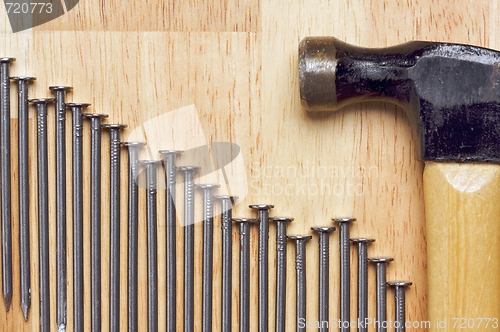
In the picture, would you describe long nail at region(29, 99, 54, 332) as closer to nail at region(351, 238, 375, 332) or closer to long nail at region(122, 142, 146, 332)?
long nail at region(122, 142, 146, 332)

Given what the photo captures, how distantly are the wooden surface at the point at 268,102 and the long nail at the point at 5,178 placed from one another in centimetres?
2

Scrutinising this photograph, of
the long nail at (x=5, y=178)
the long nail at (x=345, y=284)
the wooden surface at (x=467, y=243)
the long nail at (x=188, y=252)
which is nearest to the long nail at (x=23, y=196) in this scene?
the long nail at (x=5, y=178)

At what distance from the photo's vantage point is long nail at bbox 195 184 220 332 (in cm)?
63

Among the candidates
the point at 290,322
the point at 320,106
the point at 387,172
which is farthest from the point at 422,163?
the point at 290,322

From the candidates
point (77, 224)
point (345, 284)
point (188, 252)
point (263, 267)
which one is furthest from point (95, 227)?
point (345, 284)

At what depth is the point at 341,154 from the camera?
650mm

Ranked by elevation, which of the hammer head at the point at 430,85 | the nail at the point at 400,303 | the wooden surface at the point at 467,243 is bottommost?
the nail at the point at 400,303

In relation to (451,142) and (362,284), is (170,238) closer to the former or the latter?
A: (362,284)

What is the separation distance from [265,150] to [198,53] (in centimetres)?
19

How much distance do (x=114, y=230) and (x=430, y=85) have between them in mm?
505

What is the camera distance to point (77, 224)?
0.64 metres

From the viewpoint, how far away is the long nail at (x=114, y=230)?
25.0 inches

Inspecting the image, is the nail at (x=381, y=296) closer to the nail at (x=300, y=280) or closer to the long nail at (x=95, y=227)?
the nail at (x=300, y=280)

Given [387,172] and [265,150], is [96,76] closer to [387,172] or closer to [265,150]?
[265,150]
